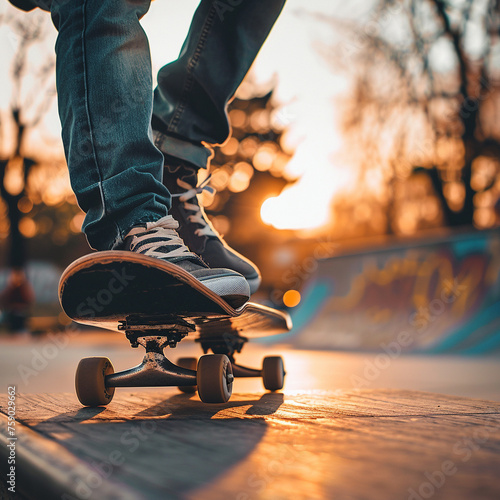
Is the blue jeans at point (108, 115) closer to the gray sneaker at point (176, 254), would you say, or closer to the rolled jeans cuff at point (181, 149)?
the gray sneaker at point (176, 254)

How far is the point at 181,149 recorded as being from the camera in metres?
1.83

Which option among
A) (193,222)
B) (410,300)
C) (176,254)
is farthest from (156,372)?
(410,300)

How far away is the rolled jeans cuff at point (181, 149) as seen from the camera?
1796 mm

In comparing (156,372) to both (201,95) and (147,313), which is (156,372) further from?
(201,95)

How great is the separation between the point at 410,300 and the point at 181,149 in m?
5.84

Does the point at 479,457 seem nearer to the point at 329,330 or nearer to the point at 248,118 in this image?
the point at 329,330

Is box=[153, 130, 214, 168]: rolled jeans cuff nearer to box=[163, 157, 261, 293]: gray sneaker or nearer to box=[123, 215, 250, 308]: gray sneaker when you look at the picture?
box=[163, 157, 261, 293]: gray sneaker

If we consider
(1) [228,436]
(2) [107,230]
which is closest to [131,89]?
(2) [107,230]

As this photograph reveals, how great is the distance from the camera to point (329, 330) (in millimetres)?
7676

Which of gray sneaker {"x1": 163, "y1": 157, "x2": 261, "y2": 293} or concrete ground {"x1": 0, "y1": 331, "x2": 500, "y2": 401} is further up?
gray sneaker {"x1": 163, "y1": 157, "x2": 261, "y2": 293}

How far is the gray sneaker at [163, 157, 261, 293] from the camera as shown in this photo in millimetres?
1767

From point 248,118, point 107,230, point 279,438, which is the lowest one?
point 279,438

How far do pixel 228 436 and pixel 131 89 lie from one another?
0.89 m

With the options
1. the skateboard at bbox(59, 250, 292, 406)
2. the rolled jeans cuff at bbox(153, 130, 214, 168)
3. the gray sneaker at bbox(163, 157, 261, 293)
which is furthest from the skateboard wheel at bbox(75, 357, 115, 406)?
the rolled jeans cuff at bbox(153, 130, 214, 168)
